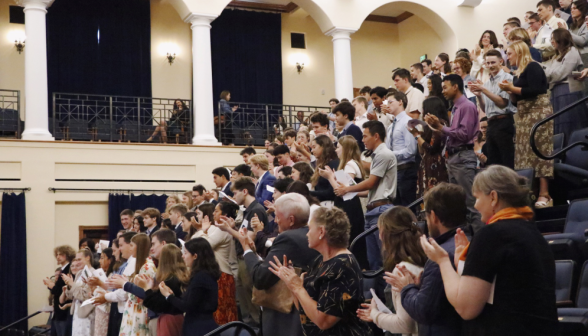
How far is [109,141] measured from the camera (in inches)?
488

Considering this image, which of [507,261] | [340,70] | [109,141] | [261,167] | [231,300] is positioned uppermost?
[340,70]

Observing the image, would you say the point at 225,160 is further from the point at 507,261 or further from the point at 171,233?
the point at 507,261

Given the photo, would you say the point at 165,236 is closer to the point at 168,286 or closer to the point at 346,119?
the point at 168,286

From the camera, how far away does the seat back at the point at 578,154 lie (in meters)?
5.78

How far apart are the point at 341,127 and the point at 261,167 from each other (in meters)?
0.93

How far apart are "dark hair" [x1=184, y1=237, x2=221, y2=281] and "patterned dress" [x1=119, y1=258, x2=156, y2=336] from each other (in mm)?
668

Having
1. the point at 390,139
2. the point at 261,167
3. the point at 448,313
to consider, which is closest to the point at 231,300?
the point at 261,167

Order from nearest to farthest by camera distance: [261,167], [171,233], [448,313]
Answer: [448,313], [171,233], [261,167]

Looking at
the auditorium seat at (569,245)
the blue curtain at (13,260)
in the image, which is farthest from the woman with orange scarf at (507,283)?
the blue curtain at (13,260)

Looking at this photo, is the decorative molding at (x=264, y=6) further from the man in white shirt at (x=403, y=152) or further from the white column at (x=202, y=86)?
the man in white shirt at (x=403, y=152)

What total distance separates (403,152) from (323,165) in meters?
0.75

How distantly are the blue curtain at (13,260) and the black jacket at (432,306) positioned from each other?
9857 mm

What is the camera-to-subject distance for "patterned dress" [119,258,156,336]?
5734mm

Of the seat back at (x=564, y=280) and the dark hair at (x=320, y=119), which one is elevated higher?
the dark hair at (x=320, y=119)
